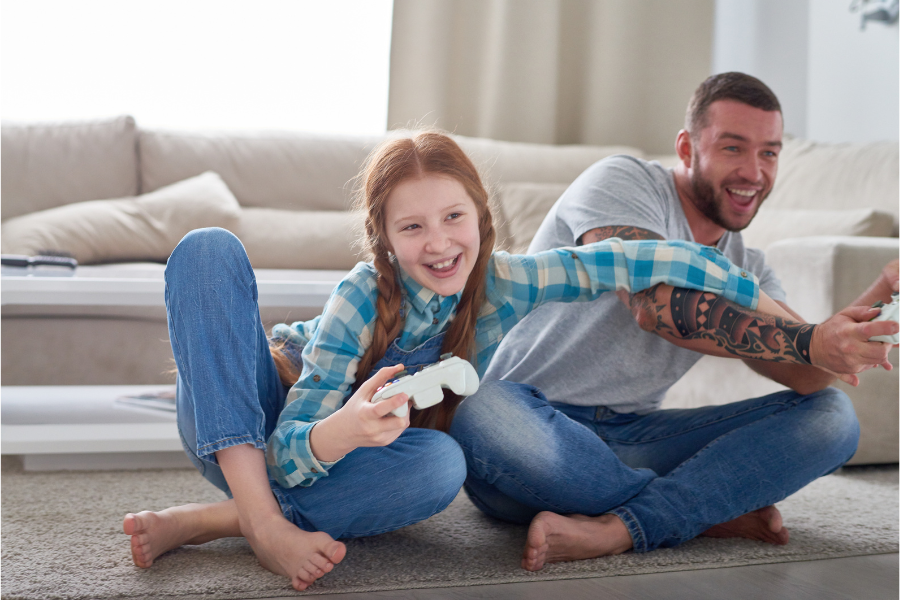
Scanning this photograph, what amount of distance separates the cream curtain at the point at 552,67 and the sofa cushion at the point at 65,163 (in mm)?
973

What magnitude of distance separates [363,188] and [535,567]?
0.51 metres

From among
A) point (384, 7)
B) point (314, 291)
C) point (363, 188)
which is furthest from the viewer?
point (384, 7)

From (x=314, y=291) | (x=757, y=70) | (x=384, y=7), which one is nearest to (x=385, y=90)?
Result: (x=384, y=7)

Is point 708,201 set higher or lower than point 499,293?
higher

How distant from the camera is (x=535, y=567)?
0.90m

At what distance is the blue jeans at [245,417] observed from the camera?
839mm

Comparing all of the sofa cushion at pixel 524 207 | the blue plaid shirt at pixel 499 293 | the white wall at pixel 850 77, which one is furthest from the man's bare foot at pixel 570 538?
the white wall at pixel 850 77

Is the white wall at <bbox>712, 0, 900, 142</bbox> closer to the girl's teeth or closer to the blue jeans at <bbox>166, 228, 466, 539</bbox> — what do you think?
the girl's teeth

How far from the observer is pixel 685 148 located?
1.29 metres

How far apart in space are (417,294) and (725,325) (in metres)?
0.39

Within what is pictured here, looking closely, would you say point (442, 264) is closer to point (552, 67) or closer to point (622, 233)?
point (622, 233)

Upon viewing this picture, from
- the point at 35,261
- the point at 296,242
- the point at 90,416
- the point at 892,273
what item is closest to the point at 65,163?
the point at 296,242

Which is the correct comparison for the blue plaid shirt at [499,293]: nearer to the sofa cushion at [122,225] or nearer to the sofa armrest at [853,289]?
the sofa armrest at [853,289]

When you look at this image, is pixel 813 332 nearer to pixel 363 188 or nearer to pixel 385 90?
pixel 363 188
